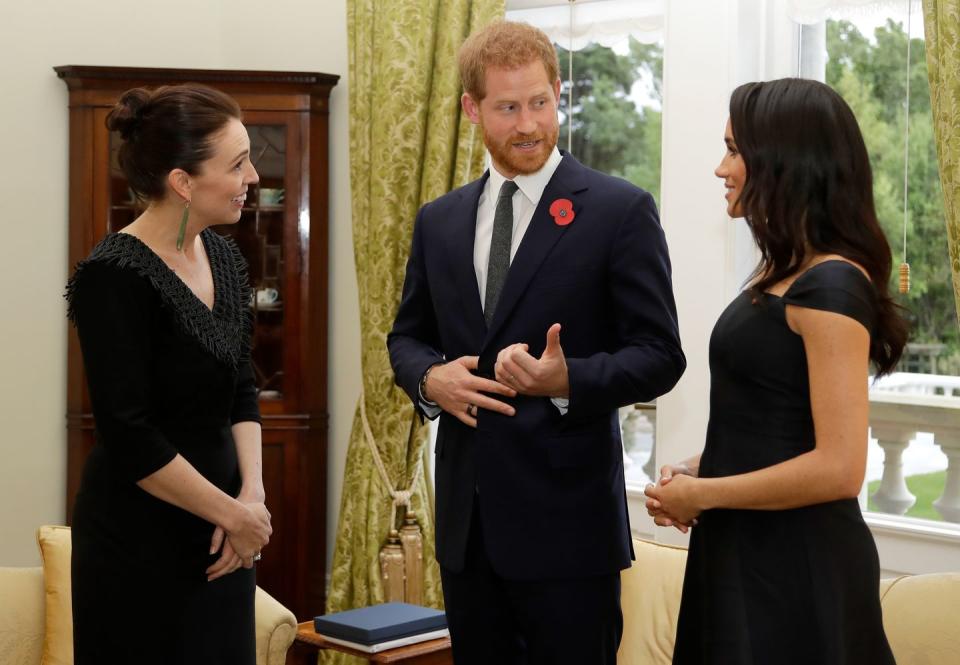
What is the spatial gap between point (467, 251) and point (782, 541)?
32.5 inches

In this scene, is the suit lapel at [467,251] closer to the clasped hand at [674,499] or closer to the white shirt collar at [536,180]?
the white shirt collar at [536,180]

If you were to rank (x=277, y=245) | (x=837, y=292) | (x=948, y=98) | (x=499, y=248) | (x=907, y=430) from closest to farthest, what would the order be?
(x=837, y=292) → (x=499, y=248) → (x=948, y=98) → (x=907, y=430) → (x=277, y=245)

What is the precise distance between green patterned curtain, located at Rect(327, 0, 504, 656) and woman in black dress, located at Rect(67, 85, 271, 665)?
178 centimetres

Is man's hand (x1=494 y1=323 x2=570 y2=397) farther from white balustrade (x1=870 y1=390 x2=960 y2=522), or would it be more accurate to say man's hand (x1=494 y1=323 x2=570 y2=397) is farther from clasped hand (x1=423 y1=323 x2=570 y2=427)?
white balustrade (x1=870 y1=390 x2=960 y2=522)

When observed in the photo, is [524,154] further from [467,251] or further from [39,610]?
[39,610]

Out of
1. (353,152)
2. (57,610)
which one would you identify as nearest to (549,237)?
(57,610)

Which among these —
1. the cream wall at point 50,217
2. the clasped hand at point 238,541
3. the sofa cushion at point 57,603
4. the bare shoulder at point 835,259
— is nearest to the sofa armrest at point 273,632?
the sofa cushion at point 57,603

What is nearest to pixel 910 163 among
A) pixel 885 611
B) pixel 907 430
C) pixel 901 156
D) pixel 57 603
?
pixel 901 156

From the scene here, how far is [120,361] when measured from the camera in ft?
6.74

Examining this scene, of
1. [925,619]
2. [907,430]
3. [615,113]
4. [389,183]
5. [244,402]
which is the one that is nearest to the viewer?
[244,402]

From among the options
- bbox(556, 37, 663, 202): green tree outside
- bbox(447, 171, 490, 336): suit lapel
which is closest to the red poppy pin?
bbox(447, 171, 490, 336): suit lapel

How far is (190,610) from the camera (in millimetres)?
2148

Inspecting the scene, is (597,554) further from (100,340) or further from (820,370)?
(100,340)

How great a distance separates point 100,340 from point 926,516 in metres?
2.61
